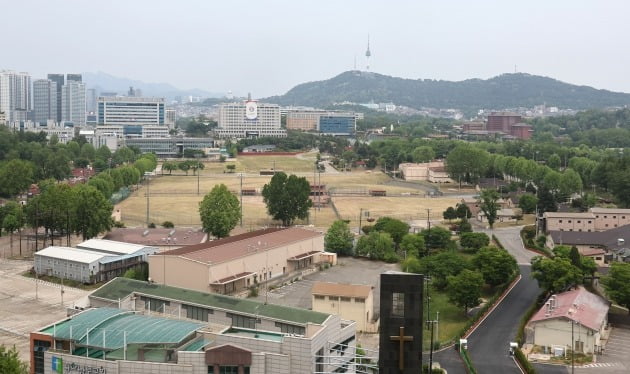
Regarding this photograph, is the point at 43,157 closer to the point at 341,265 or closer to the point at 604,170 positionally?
the point at 341,265

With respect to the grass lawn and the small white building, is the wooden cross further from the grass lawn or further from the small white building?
the small white building

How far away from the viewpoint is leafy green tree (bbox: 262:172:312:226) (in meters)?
24.7

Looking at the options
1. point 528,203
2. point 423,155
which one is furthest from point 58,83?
point 528,203

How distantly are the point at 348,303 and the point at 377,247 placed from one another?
6.14m

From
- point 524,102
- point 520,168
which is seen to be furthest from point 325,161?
point 524,102

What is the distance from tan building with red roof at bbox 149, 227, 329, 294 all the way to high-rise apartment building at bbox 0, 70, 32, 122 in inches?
2772

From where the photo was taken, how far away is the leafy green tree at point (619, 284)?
564 inches

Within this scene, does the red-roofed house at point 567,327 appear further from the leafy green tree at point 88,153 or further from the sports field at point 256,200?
the leafy green tree at point 88,153

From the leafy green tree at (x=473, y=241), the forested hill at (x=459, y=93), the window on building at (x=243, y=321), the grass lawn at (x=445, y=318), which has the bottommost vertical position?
the grass lawn at (x=445, y=318)

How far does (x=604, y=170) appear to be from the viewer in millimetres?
32250

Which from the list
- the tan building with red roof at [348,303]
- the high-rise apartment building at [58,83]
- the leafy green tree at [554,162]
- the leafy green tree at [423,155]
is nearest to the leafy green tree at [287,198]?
the tan building with red roof at [348,303]

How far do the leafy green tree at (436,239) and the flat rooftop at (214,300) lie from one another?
9.37 m

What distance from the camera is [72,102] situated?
289 feet

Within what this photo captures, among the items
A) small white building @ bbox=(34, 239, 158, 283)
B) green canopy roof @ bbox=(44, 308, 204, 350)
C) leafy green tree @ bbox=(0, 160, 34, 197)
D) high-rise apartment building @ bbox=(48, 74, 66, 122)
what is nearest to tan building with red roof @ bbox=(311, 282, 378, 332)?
green canopy roof @ bbox=(44, 308, 204, 350)
